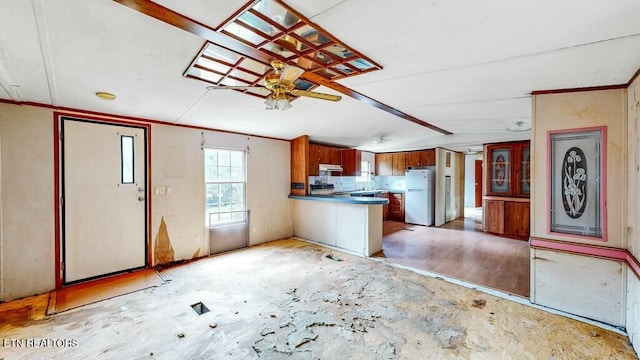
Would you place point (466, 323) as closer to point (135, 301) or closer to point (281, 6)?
point (281, 6)

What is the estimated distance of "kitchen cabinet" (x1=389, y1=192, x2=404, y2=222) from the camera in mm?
7266

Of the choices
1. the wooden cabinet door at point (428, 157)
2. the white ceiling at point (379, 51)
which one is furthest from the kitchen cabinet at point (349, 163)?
the white ceiling at point (379, 51)

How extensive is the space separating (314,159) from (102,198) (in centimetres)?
357

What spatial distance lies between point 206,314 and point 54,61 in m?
2.52

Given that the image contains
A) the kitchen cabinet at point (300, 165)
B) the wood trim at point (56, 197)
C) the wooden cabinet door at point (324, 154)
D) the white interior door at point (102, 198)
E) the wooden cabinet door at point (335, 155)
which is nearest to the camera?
the wood trim at point (56, 197)

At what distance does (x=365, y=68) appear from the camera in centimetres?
236

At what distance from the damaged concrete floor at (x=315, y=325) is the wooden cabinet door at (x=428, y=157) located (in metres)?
4.16

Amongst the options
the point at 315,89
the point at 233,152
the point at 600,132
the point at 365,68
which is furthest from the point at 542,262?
the point at 233,152

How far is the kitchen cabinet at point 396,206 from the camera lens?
23.8 ft

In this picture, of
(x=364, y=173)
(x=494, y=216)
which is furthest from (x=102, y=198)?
(x=494, y=216)

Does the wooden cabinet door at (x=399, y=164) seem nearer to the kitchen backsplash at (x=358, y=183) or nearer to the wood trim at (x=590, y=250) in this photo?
the kitchen backsplash at (x=358, y=183)

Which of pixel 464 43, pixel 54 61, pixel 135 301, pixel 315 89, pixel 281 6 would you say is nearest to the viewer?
pixel 281 6

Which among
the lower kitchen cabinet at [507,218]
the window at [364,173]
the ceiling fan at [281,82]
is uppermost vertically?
the ceiling fan at [281,82]

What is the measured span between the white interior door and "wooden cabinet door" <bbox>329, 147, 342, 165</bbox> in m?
3.63
